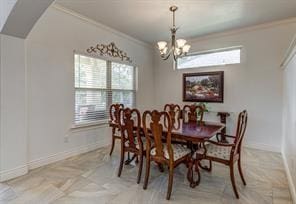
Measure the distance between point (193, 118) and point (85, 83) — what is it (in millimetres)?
2250

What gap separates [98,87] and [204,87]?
8.41 ft

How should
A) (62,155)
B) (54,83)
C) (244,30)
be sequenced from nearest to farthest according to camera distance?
(54,83)
(62,155)
(244,30)

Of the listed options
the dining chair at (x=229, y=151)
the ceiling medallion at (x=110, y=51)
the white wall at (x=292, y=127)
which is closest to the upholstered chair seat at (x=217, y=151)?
the dining chair at (x=229, y=151)

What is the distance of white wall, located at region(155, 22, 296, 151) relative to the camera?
3807 mm

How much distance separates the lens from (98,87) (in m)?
4.00

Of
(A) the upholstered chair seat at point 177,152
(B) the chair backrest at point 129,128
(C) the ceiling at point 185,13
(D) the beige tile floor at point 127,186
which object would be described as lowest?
(D) the beige tile floor at point 127,186

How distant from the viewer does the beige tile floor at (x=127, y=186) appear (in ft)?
6.82

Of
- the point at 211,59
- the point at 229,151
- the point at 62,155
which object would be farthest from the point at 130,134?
the point at 211,59

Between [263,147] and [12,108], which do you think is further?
[263,147]

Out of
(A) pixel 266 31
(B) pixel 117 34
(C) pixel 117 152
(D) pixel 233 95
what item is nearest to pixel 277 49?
(A) pixel 266 31

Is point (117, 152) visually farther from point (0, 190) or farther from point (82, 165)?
point (0, 190)

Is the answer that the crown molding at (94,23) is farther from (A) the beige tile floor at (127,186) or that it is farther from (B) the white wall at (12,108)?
(A) the beige tile floor at (127,186)

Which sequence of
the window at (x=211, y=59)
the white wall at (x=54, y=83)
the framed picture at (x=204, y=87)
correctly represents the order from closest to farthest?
the white wall at (x=54, y=83), the window at (x=211, y=59), the framed picture at (x=204, y=87)

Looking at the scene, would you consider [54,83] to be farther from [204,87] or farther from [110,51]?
[204,87]
